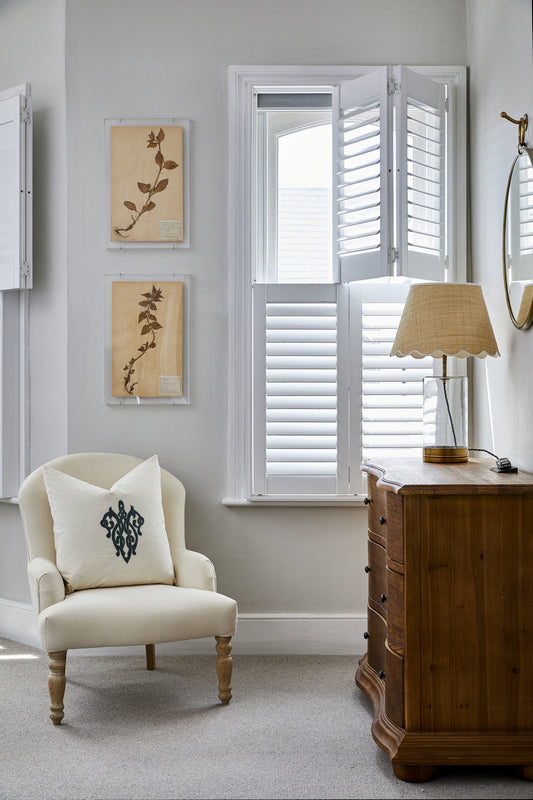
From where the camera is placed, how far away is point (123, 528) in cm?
272

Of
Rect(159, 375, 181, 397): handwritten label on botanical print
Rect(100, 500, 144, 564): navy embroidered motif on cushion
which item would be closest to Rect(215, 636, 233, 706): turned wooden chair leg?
Rect(100, 500, 144, 564): navy embroidered motif on cushion

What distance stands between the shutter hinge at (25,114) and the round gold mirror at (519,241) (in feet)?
6.66

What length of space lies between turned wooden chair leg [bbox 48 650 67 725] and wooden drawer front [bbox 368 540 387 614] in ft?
3.51

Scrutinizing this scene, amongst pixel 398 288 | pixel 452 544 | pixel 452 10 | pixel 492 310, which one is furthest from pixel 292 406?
pixel 452 10

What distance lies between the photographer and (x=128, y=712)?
2.53 m

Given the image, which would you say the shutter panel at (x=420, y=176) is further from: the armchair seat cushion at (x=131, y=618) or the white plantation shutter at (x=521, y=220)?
the armchair seat cushion at (x=131, y=618)

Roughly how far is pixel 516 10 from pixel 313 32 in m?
0.91

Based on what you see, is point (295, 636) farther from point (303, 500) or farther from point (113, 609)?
point (113, 609)

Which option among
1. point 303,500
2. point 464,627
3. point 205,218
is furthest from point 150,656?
point 205,218

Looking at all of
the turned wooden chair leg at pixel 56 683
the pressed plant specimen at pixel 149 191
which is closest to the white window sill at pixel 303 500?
the turned wooden chair leg at pixel 56 683

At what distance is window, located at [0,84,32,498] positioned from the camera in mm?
3152

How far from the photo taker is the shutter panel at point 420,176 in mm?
2943

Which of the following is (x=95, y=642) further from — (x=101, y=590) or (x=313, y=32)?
(x=313, y=32)

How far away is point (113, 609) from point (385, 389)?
1.45 meters
